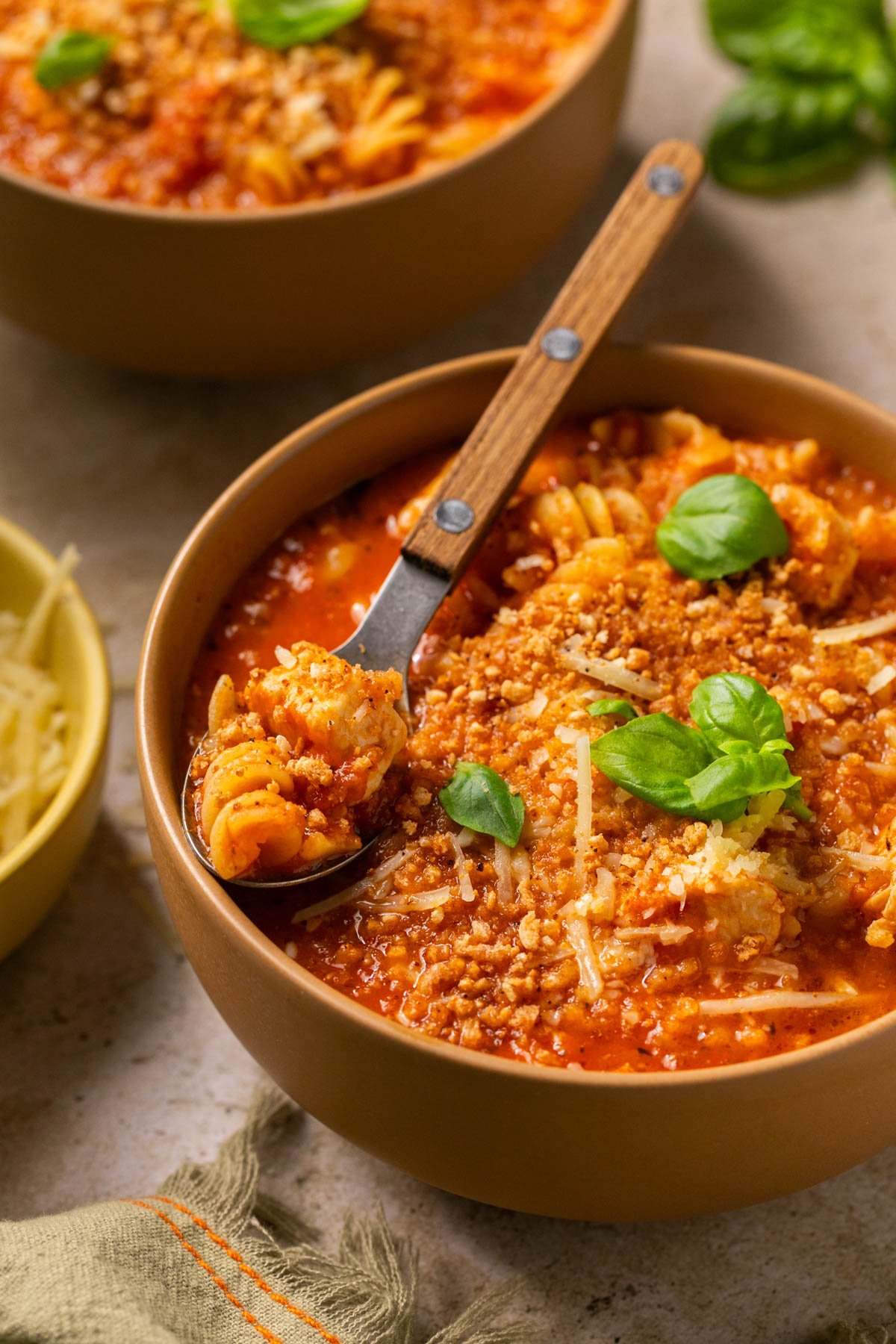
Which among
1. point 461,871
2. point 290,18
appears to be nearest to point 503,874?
point 461,871

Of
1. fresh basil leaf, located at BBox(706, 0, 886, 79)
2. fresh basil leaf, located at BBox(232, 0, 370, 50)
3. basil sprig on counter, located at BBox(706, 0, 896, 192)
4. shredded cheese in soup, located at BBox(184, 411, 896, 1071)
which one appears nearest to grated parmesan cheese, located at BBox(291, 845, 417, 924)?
shredded cheese in soup, located at BBox(184, 411, 896, 1071)

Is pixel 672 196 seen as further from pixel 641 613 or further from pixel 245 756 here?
pixel 245 756

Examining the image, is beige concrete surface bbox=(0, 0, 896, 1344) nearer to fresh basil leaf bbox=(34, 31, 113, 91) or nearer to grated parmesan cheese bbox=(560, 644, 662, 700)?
fresh basil leaf bbox=(34, 31, 113, 91)

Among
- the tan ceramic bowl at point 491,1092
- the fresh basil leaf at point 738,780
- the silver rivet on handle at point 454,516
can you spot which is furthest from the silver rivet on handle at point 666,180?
the fresh basil leaf at point 738,780

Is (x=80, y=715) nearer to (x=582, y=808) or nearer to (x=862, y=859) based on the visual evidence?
(x=582, y=808)

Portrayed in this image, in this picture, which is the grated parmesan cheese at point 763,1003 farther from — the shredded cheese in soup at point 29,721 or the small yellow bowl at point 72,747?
the shredded cheese in soup at point 29,721
